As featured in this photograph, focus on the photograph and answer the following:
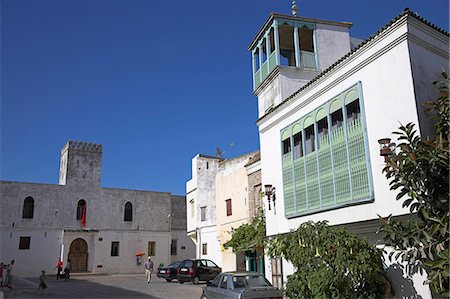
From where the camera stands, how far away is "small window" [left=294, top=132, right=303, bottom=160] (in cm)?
1306

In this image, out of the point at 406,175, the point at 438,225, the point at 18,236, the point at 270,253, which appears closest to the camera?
the point at 438,225

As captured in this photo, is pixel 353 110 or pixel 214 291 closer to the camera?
pixel 353 110

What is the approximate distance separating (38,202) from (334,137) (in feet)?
98.9

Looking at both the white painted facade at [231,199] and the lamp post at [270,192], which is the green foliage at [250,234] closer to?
the white painted facade at [231,199]

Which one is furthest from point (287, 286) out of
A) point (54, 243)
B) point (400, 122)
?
point (54, 243)

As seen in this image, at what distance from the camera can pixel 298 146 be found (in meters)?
13.2

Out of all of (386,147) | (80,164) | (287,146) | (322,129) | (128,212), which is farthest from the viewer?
(128,212)

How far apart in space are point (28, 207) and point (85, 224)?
192 inches

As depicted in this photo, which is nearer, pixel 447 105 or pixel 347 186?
pixel 447 105

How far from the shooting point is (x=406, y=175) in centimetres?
768

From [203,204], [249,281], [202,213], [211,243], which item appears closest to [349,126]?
[249,281]

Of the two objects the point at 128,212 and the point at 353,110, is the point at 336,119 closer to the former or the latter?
the point at 353,110

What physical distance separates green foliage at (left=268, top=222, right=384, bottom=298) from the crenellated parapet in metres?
32.8

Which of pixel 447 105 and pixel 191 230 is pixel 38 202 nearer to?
pixel 191 230
